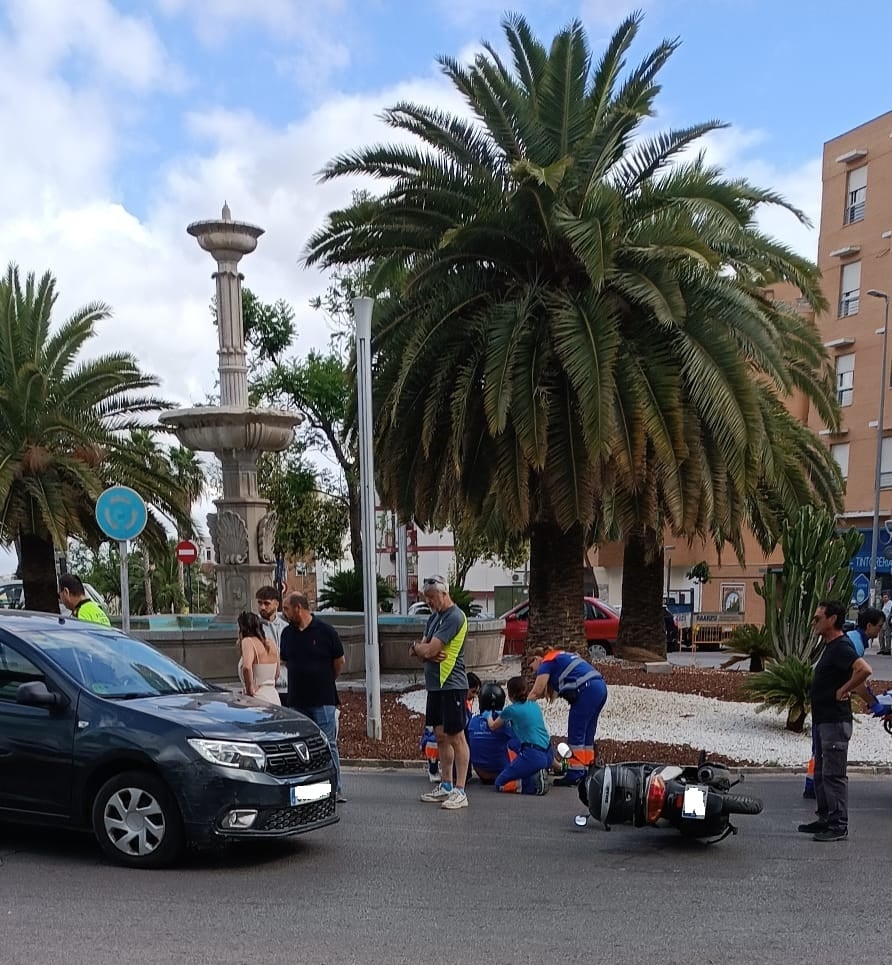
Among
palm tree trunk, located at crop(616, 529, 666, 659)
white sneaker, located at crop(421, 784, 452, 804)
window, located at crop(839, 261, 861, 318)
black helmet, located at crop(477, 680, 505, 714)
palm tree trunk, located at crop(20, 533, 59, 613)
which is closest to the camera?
white sneaker, located at crop(421, 784, 452, 804)

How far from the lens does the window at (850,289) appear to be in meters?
46.5

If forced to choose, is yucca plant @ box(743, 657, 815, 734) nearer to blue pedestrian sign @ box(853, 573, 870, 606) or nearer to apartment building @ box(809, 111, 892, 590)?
blue pedestrian sign @ box(853, 573, 870, 606)

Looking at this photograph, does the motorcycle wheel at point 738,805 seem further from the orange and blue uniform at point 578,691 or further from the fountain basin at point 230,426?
the fountain basin at point 230,426

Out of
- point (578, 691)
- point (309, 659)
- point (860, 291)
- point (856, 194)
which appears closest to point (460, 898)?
→ point (309, 659)

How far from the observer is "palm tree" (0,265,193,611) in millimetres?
20766

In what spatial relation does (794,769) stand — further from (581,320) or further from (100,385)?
(100,385)

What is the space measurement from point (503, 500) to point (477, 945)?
9218 millimetres

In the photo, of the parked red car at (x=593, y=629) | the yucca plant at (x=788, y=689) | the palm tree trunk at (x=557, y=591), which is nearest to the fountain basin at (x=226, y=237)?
the palm tree trunk at (x=557, y=591)

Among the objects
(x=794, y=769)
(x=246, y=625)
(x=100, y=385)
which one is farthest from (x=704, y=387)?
(x=100, y=385)

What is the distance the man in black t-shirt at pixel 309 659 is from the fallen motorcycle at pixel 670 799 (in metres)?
2.33

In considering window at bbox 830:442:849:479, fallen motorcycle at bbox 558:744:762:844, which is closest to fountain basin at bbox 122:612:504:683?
fallen motorcycle at bbox 558:744:762:844

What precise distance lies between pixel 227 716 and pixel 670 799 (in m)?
2.97

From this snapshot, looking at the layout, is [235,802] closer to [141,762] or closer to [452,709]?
[141,762]

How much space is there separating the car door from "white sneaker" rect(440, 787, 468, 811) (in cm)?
327
